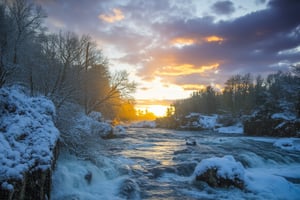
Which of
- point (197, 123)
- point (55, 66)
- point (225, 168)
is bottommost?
point (225, 168)

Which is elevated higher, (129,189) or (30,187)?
(30,187)

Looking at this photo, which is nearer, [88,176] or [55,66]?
[88,176]

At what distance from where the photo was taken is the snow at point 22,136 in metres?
5.11

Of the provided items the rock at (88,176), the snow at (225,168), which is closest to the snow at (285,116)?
the snow at (225,168)

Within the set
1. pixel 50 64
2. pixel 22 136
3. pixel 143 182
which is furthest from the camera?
pixel 50 64

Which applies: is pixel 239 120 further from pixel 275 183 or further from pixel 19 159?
pixel 19 159

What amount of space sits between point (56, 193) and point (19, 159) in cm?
277

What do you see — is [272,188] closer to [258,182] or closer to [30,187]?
[258,182]

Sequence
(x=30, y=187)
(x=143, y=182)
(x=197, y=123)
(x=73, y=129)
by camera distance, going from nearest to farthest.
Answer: (x=30, y=187) → (x=143, y=182) → (x=73, y=129) → (x=197, y=123)

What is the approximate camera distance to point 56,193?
293 inches

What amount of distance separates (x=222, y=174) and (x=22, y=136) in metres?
8.11

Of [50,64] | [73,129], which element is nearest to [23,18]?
[50,64]

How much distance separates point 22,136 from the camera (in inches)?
252

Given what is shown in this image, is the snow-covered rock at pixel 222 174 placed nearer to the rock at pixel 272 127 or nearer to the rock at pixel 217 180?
the rock at pixel 217 180
